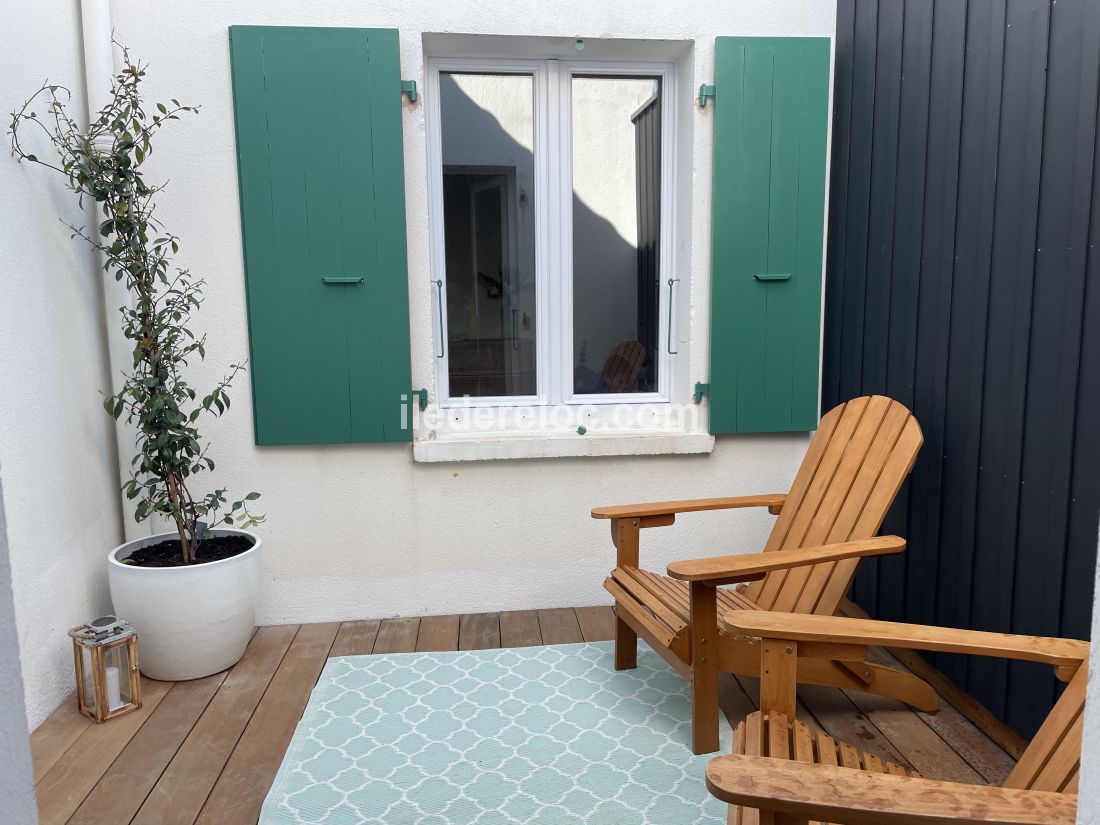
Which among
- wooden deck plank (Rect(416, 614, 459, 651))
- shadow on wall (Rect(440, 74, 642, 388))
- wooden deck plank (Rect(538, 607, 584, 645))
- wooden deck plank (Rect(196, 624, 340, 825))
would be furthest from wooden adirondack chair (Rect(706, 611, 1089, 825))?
shadow on wall (Rect(440, 74, 642, 388))

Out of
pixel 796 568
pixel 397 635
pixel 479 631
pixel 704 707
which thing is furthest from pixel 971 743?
pixel 397 635

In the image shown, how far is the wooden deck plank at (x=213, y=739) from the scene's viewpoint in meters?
2.13

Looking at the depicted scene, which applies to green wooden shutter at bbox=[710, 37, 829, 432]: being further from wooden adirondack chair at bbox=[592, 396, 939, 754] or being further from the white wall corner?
the white wall corner

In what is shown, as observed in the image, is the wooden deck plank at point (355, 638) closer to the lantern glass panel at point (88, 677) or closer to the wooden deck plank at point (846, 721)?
the lantern glass panel at point (88, 677)

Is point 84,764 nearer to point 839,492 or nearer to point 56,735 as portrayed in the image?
point 56,735

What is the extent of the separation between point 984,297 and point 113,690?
2.89 metres

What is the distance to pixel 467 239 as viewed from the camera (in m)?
3.44

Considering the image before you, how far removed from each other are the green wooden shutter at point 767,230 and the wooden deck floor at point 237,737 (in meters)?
1.15

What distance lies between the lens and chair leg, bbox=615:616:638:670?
2.85m

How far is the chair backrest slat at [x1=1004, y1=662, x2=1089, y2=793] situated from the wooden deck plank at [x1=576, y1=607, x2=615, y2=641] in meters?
1.76

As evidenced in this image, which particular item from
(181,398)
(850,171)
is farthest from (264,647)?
(850,171)

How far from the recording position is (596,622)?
3.33 metres

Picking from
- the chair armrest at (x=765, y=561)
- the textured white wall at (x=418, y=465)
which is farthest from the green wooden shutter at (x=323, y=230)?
the chair armrest at (x=765, y=561)

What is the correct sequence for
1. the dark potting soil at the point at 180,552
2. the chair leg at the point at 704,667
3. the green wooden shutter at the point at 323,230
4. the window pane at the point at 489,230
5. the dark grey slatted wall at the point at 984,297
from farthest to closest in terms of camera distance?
the window pane at the point at 489,230
the green wooden shutter at the point at 323,230
the dark potting soil at the point at 180,552
the chair leg at the point at 704,667
the dark grey slatted wall at the point at 984,297
